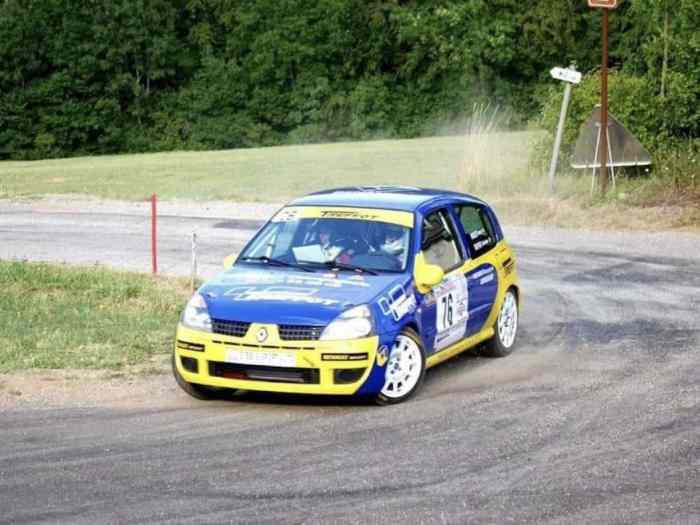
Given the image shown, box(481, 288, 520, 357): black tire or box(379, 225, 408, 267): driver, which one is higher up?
box(379, 225, 408, 267): driver

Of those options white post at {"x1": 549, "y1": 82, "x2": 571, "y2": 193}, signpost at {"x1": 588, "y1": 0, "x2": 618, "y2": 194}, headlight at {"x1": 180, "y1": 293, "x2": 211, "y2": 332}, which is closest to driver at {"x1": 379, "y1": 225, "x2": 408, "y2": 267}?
headlight at {"x1": 180, "y1": 293, "x2": 211, "y2": 332}

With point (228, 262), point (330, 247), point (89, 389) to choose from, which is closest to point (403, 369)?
point (330, 247)

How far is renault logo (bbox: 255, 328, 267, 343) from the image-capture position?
10914 mm

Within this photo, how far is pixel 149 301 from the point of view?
1653 centimetres

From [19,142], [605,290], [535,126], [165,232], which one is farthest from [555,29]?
[605,290]

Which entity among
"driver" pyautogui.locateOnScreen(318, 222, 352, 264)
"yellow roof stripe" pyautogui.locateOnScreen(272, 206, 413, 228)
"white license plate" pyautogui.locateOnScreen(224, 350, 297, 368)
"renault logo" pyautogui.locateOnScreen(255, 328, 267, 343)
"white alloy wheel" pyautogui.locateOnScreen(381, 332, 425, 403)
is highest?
"yellow roof stripe" pyautogui.locateOnScreen(272, 206, 413, 228)

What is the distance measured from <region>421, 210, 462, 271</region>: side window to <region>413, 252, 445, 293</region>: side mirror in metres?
0.33

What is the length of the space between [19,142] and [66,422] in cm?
5804

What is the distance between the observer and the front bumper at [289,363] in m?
10.9

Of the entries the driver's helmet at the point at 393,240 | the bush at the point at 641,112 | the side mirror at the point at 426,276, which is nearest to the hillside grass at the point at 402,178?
the bush at the point at 641,112

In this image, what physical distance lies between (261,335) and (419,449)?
168 cm

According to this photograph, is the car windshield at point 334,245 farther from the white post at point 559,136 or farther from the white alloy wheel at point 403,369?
the white post at point 559,136

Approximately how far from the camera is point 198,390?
37.6 ft

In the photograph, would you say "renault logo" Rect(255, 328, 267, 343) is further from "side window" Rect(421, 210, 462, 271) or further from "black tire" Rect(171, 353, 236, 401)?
"side window" Rect(421, 210, 462, 271)
